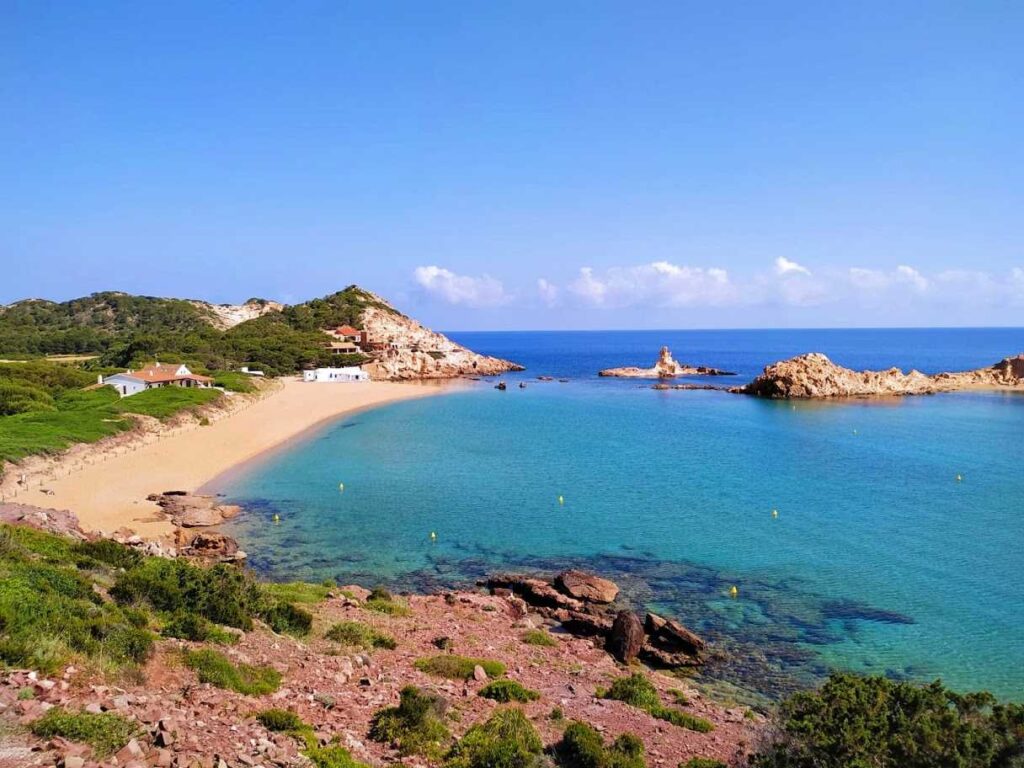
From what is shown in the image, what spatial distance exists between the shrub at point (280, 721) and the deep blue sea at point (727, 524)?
1227 cm

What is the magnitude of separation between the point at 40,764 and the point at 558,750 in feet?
27.5

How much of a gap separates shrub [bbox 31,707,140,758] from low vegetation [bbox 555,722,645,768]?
7377mm

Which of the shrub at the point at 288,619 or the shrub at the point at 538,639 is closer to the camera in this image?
the shrub at the point at 288,619

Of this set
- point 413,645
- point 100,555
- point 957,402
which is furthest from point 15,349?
point 957,402

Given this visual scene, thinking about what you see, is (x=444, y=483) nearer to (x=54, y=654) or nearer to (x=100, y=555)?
(x=100, y=555)

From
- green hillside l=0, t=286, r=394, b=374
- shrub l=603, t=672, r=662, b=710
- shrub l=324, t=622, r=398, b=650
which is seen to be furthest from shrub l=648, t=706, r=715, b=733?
green hillside l=0, t=286, r=394, b=374

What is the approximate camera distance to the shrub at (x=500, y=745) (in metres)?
11.4

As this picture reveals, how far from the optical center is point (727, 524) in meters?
33.4

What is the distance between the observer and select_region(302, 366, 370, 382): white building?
103 m

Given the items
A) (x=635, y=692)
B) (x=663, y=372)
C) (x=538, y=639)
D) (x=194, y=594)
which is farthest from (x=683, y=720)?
(x=663, y=372)

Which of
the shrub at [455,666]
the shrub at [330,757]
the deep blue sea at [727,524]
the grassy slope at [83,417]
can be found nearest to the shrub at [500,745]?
the shrub at [330,757]

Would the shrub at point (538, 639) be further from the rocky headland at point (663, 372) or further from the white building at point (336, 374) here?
the rocky headland at point (663, 372)

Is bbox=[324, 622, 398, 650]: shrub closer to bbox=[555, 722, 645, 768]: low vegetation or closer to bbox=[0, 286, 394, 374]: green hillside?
bbox=[555, 722, 645, 768]: low vegetation

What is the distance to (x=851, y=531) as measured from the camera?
106 ft
